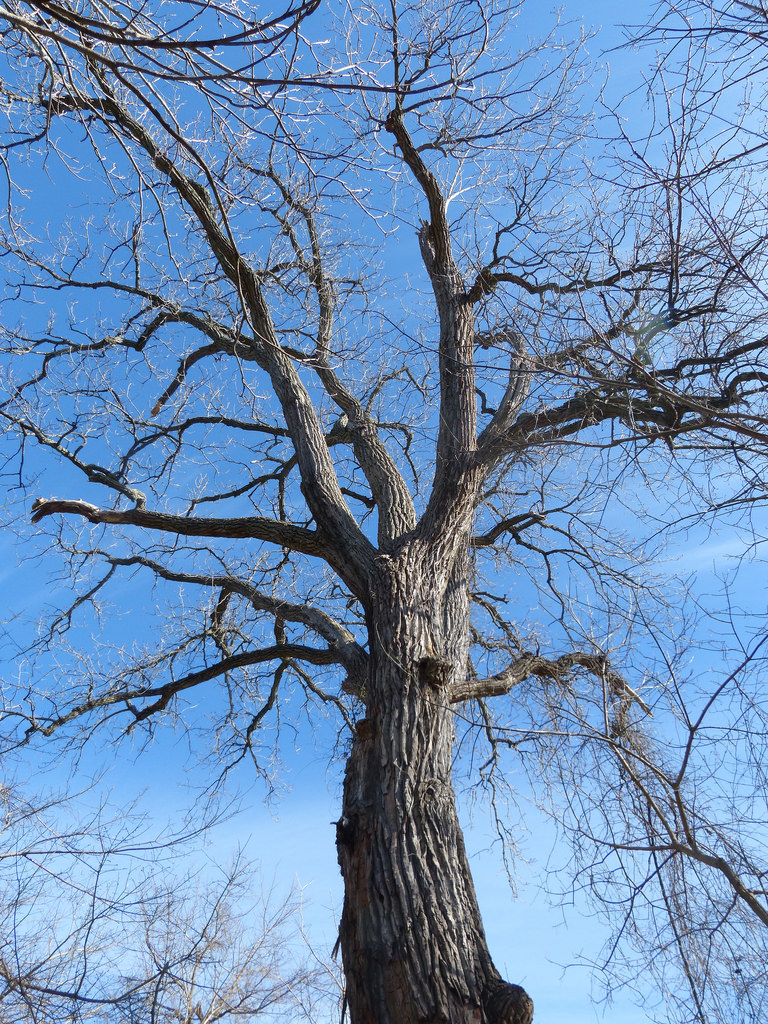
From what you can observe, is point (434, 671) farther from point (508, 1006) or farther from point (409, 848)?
point (508, 1006)

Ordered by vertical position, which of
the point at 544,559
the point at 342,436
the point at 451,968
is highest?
the point at 342,436

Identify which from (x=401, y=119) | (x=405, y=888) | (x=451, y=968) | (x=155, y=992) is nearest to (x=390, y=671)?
(x=405, y=888)

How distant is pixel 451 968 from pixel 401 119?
510 centimetres

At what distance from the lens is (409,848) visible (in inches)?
127

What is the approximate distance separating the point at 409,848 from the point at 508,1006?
71 centimetres

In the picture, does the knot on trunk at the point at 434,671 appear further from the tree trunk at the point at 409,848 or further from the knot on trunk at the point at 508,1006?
the knot on trunk at the point at 508,1006

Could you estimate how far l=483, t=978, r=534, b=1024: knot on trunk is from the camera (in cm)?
268

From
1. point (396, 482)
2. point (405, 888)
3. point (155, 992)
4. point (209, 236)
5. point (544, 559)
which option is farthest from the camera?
point (544, 559)

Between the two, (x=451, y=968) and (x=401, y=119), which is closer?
(x=451, y=968)

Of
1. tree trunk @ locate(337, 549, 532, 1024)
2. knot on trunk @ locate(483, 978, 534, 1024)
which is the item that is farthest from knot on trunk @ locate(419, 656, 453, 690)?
knot on trunk @ locate(483, 978, 534, 1024)

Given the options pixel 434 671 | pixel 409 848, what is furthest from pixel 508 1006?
pixel 434 671

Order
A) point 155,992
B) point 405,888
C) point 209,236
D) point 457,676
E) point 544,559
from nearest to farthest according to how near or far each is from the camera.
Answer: point 405,888 < point 155,992 < point 457,676 < point 209,236 < point 544,559

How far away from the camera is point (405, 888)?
3076 mm

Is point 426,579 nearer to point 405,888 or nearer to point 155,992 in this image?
point 405,888
